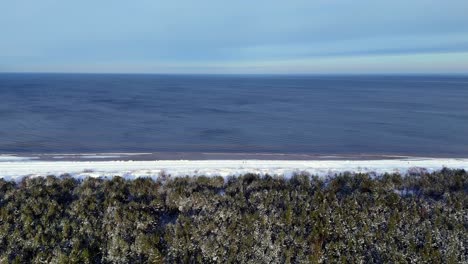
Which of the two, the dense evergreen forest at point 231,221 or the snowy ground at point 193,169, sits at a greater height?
the snowy ground at point 193,169

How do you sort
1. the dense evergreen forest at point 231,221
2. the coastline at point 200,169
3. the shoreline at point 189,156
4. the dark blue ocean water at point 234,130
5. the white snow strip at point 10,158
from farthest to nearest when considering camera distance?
the dark blue ocean water at point 234,130
the shoreline at point 189,156
the white snow strip at point 10,158
the coastline at point 200,169
the dense evergreen forest at point 231,221

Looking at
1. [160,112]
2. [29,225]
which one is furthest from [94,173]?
[160,112]

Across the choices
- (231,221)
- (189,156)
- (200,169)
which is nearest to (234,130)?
(189,156)

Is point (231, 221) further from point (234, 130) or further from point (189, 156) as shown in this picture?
point (234, 130)

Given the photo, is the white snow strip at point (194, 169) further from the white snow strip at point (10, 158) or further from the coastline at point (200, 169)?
the white snow strip at point (10, 158)

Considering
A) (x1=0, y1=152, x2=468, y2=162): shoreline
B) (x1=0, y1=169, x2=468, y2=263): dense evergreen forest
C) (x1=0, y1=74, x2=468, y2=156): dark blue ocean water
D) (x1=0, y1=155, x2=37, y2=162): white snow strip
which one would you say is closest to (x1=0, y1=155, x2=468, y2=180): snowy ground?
(x1=0, y1=169, x2=468, y2=263): dense evergreen forest

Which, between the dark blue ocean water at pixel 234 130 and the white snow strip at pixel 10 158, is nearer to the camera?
the white snow strip at pixel 10 158

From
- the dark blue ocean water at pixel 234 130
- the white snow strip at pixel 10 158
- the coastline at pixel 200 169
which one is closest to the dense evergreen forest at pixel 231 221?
the coastline at pixel 200 169

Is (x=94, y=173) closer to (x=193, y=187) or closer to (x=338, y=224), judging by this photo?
(x=193, y=187)

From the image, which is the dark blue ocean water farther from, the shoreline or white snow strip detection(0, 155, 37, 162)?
white snow strip detection(0, 155, 37, 162)
